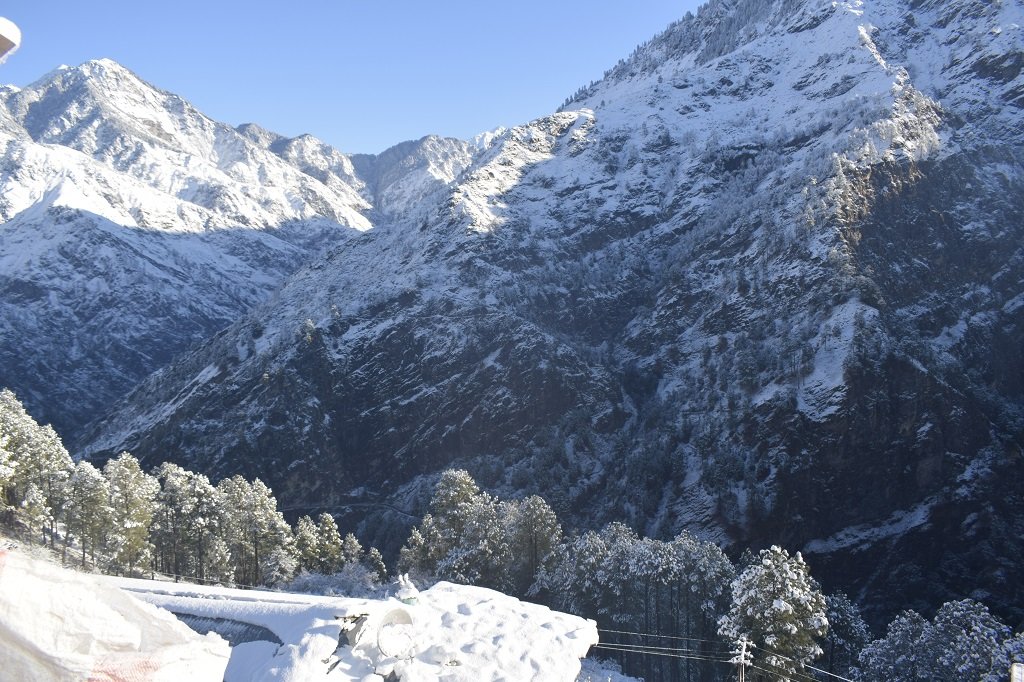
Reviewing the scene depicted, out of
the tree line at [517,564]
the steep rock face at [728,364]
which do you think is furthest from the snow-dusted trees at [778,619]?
the steep rock face at [728,364]

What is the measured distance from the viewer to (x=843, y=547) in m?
110

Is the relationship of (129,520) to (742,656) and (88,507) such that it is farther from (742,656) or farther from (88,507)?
(742,656)

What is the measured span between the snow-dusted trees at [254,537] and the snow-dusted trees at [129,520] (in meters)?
6.67

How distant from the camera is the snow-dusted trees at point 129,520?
2485 inches

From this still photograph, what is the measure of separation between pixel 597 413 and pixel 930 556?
5966 cm

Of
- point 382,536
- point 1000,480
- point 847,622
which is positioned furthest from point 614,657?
point 1000,480

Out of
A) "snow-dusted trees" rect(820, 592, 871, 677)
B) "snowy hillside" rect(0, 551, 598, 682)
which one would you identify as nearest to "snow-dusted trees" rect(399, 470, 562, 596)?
"snow-dusted trees" rect(820, 592, 871, 677)

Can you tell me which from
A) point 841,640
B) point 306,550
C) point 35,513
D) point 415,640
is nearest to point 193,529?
point 306,550

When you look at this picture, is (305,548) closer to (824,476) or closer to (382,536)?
(382,536)

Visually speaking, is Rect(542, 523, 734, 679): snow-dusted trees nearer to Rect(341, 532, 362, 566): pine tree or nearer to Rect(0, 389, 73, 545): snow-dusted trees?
A: Rect(341, 532, 362, 566): pine tree

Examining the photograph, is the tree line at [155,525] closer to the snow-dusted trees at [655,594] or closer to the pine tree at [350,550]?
the pine tree at [350,550]

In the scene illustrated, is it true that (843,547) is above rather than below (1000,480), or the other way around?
below

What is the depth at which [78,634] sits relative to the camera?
7258 millimetres

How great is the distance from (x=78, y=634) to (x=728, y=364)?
456ft
